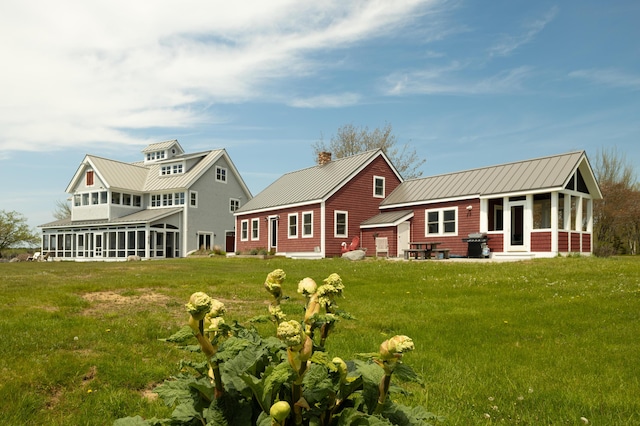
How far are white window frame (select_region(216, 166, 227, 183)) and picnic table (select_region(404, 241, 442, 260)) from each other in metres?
23.5

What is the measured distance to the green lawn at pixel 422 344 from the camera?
4520 mm

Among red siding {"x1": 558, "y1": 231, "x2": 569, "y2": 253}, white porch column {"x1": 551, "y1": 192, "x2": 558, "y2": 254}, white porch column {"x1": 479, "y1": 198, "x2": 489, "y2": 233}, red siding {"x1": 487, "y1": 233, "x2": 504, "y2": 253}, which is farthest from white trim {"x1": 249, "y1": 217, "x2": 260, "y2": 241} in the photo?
red siding {"x1": 558, "y1": 231, "x2": 569, "y2": 253}

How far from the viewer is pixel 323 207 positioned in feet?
96.3

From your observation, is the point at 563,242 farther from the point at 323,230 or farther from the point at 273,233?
the point at 273,233

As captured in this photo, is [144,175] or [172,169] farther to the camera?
[144,175]

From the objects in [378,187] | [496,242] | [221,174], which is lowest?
[496,242]

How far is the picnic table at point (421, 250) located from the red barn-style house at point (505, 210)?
50 centimetres

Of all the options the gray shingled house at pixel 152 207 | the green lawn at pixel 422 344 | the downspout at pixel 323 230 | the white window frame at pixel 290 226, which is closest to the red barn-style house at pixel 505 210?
the downspout at pixel 323 230

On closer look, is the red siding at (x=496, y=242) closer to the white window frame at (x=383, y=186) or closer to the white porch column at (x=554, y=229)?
the white porch column at (x=554, y=229)

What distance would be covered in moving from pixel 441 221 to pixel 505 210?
3.82m

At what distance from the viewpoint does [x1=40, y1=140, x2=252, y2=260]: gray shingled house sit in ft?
138

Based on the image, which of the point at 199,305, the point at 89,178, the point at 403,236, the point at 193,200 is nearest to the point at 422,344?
the point at 199,305

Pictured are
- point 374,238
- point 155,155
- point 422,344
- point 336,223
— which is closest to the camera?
point 422,344

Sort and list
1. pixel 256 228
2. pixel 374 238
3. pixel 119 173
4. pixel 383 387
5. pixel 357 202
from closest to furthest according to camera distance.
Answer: pixel 383 387 → pixel 374 238 → pixel 357 202 → pixel 256 228 → pixel 119 173
